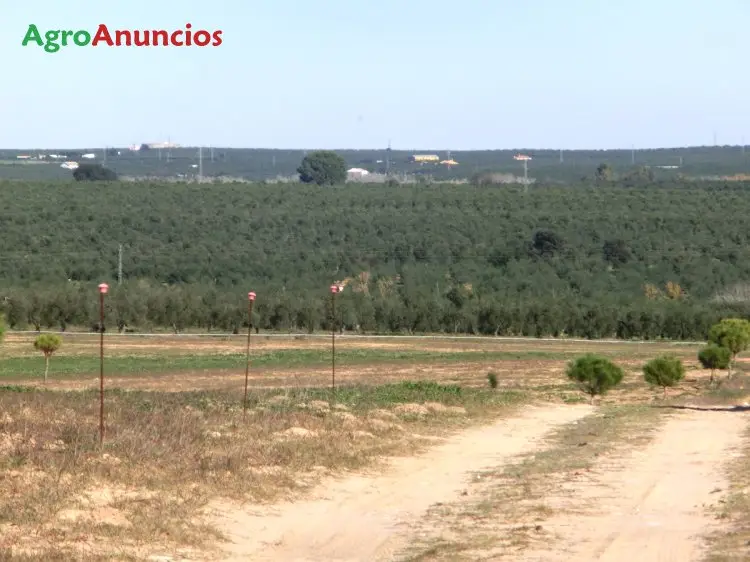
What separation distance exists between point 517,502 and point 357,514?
1662 millimetres

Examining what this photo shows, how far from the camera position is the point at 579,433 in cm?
2088

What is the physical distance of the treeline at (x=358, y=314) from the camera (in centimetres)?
5903

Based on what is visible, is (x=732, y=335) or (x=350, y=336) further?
(x=350, y=336)

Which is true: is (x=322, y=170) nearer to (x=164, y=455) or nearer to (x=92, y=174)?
(x=92, y=174)

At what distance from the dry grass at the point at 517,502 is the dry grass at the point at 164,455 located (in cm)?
172

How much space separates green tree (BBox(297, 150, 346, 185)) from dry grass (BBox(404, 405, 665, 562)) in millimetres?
102411

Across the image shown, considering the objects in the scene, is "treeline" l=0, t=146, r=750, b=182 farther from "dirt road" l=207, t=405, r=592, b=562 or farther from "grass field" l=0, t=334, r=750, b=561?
"dirt road" l=207, t=405, r=592, b=562

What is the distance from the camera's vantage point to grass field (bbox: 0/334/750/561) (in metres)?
11.6

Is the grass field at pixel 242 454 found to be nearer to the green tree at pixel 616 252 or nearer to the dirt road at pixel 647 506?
the dirt road at pixel 647 506

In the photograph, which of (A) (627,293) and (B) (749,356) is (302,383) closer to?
(B) (749,356)

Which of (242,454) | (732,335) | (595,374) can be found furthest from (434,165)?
(242,454)

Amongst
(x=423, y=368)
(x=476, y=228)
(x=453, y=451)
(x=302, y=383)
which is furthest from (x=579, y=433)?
(x=476, y=228)

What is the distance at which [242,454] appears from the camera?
15.4 m

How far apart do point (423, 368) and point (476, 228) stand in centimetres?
4486
